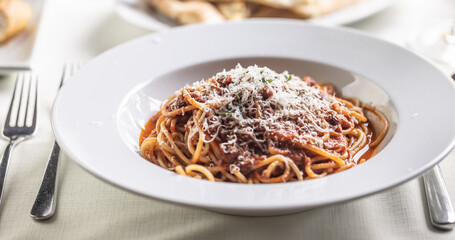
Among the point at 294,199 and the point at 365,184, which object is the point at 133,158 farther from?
the point at 365,184

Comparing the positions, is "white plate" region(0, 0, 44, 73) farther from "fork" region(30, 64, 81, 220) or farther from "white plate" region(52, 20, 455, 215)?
"fork" region(30, 64, 81, 220)

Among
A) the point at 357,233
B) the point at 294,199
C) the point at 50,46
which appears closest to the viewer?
the point at 294,199

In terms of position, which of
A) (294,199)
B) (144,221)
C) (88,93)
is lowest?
(144,221)

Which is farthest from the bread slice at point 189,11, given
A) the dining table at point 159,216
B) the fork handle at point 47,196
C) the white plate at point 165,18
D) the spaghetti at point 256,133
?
the fork handle at point 47,196

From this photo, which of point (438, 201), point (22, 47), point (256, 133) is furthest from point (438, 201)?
point (22, 47)

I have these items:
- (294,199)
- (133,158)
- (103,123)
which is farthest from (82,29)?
(294,199)

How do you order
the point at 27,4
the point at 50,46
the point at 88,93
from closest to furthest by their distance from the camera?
the point at 88,93 < the point at 50,46 < the point at 27,4
